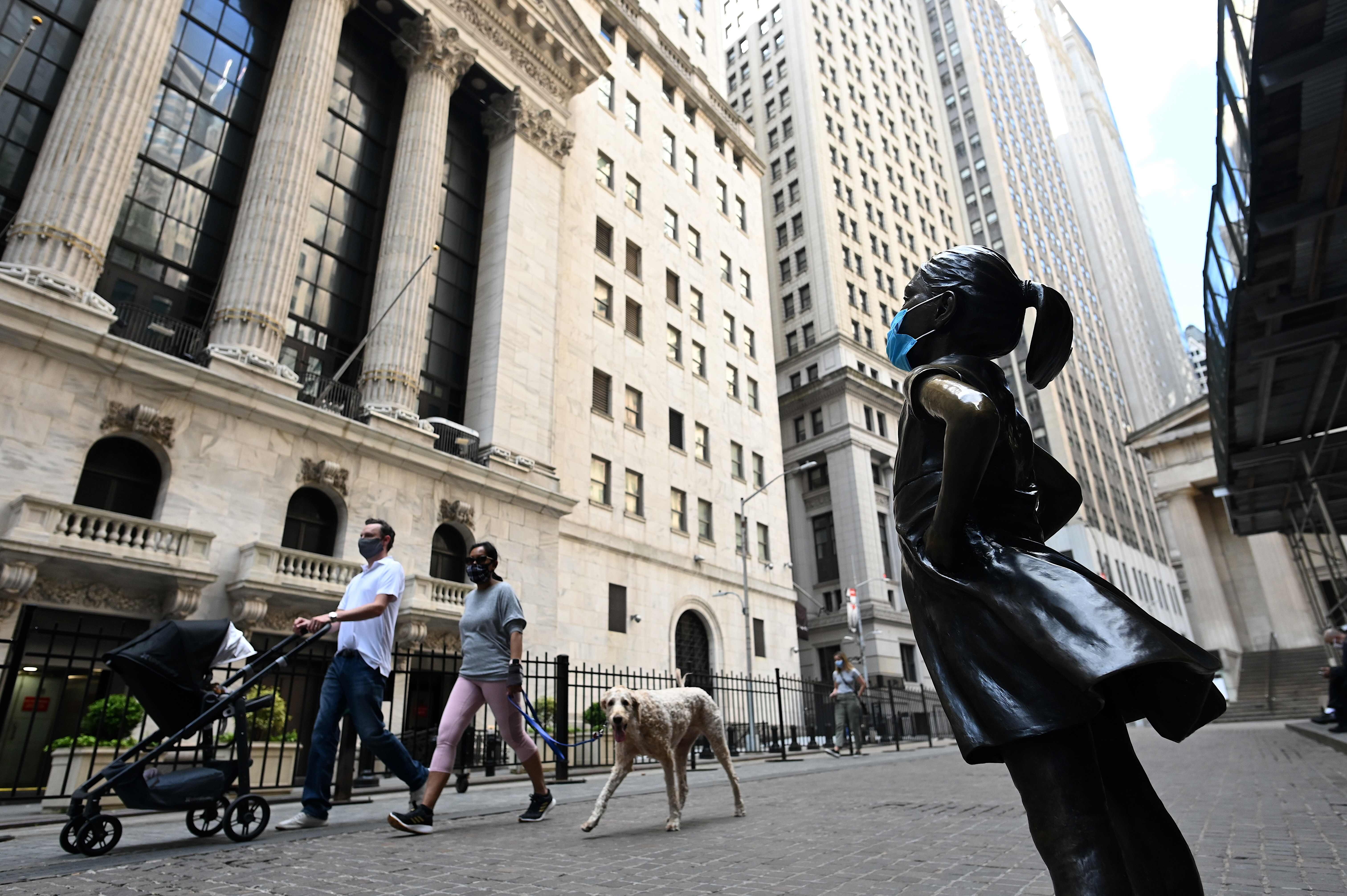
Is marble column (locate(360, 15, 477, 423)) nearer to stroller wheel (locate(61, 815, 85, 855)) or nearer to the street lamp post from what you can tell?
the street lamp post

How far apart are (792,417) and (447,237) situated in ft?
104

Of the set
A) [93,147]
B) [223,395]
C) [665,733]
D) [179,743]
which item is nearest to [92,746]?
[179,743]

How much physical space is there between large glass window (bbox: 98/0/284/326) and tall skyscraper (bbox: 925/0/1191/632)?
2385 inches

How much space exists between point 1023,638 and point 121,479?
1938 cm

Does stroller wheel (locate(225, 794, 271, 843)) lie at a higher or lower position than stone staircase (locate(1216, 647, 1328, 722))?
lower

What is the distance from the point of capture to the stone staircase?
3128 centimetres

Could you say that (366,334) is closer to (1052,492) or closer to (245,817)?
(245,817)

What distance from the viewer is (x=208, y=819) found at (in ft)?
19.2

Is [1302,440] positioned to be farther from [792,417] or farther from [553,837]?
[792,417]

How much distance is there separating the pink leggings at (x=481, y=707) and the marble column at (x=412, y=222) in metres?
15.6

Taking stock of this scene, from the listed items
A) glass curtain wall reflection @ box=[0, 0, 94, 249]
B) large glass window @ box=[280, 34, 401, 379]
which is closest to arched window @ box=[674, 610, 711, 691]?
large glass window @ box=[280, 34, 401, 379]

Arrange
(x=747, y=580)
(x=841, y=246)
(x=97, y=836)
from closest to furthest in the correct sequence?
(x=97, y=836) → (x=747, y=580) → (x=841, y=246)

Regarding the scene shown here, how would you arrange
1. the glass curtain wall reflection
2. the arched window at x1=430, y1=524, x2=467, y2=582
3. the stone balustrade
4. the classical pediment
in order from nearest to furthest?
the stone balustrade, the glass curtain wall reflection, the arched window at x1=430, y1=524, x2=467, y2=582, the classical pediment

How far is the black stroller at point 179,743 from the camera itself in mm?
5199
